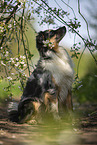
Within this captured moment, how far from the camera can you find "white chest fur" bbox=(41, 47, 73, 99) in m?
5.36

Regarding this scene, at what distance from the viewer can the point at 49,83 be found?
5.27 meters

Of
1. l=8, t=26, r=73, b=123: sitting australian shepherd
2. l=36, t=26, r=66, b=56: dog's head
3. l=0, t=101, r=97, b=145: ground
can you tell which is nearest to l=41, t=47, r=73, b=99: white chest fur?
l=8, t=26, r=73, b=123: sitting australian shepherd

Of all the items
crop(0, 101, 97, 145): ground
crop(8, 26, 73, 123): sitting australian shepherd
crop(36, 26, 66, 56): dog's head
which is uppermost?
crop(36, 26, 66, 56): dog's head

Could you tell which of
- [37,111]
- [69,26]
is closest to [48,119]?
[37,111]

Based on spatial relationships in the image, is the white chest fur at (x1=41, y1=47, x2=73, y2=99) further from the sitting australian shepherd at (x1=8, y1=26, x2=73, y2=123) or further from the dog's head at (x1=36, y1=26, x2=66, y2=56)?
the dog's head at (x1=36, y1=26, x2=66, y2=56)

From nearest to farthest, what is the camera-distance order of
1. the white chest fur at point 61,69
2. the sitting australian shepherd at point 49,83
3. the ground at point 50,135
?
1. the ground at point 50,135
2. the sitting australian shepherd at point 49,83
3. the white chest fur at point 61,69

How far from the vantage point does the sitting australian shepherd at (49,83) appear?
5227 millimetres

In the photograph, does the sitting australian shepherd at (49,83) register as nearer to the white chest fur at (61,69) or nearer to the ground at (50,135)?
the white chest fur at (61,69)

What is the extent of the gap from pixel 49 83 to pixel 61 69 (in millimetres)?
454

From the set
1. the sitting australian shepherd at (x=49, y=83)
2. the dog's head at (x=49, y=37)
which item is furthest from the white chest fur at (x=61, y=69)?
the dog's head at (x=49, y=37)

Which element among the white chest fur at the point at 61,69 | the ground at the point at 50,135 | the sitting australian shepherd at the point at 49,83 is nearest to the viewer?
the ground at the point at 50,135

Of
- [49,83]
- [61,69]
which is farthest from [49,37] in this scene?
[49,83]

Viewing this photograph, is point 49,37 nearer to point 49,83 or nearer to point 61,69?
point 61,69

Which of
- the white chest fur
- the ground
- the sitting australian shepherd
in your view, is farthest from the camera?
the white chest fur
